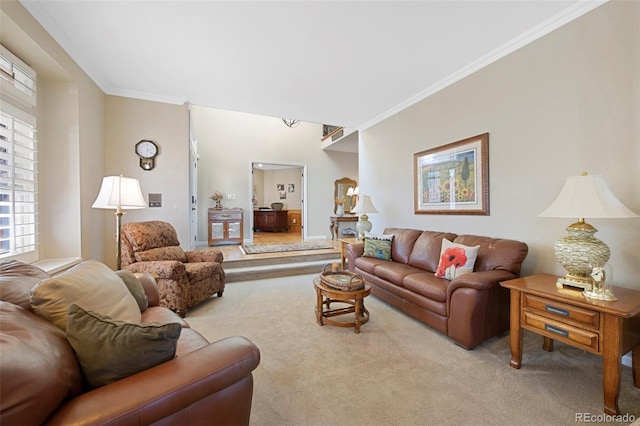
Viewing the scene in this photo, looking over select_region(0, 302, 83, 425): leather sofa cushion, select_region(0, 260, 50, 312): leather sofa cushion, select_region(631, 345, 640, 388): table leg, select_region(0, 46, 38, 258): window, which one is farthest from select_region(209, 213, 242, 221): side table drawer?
select_region(631, 345, 640, 388): table leg

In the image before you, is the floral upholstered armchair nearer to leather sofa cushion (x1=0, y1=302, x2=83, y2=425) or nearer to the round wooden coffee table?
the round wooden coffee table

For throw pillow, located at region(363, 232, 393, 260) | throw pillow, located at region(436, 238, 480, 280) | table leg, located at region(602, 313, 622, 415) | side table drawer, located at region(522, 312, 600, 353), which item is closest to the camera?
table leg, located at region(602, 313, 622, 415)

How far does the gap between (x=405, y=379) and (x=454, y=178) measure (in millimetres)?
2427

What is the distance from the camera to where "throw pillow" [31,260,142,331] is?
1.06 m

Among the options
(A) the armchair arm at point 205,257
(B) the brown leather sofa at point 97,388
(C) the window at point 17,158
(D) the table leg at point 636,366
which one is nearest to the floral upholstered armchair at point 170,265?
(A) the armchair arm at point 205,257

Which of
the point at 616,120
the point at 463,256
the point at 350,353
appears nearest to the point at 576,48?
the point at 616,120

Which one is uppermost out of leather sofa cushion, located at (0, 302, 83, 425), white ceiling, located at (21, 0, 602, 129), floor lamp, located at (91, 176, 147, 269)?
white ceiling, located at (21, 0, 602, 129)

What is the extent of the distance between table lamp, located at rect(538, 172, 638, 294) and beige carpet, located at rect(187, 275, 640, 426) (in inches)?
26.4

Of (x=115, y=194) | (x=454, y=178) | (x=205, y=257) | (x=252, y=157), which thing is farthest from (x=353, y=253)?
(x=252, y=157)

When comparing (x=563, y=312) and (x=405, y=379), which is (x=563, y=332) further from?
(x=405, y=379)

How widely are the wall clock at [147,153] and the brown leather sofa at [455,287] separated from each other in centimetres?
357

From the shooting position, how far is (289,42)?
259cm

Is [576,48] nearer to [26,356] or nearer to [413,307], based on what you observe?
[413,307]

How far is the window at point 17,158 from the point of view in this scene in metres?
2.16
